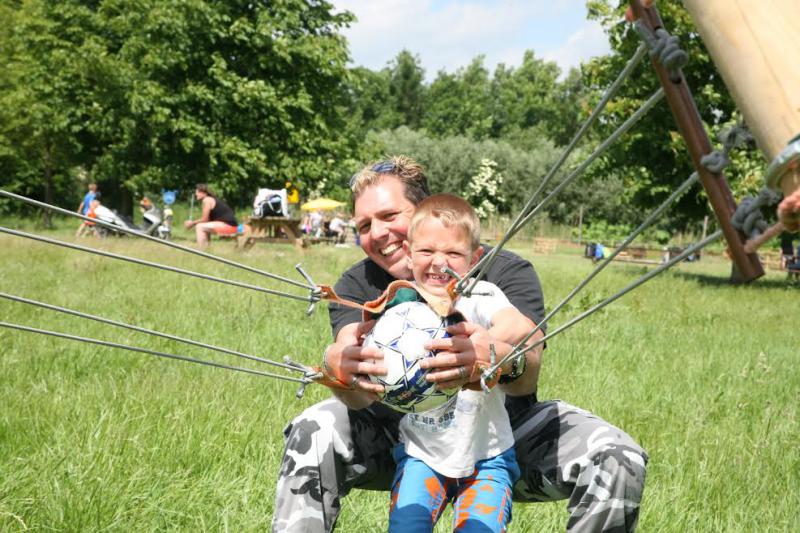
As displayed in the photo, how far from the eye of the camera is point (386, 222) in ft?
10.0

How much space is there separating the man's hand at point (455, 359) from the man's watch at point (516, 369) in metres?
0.19

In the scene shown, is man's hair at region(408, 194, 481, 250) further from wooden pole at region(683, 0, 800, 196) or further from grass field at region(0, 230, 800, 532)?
grass field at region(0, 230, 800, 532)

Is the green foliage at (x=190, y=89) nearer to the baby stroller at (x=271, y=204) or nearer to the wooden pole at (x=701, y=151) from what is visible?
the baby stroller at (x=271, y=204)

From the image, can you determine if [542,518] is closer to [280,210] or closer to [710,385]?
[710,385]

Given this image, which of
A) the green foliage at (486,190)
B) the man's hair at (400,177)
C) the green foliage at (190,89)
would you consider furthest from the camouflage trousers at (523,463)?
the green foliage at (486,190)

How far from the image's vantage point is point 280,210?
21.7 m

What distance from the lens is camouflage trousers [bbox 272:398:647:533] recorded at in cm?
247

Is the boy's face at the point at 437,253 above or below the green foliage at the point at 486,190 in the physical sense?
below

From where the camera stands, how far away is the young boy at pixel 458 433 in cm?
244

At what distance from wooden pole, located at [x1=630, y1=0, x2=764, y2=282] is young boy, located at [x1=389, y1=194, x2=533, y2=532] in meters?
0.97

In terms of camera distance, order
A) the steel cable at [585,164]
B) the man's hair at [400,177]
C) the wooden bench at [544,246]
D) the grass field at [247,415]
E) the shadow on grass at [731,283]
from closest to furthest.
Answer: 1. the steel cable at [585,164]
2. the man's hair at [400,177]
3. the grass field at [247,415]
4. the shadow on grass at [731,283]
5. the wooden bench at [544,246]

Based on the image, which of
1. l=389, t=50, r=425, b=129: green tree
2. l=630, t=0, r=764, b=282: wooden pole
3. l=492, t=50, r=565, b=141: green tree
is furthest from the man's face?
l=389, t=50, r=425, b=129: green tree

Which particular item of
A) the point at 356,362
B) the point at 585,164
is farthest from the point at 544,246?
the point at 585,164

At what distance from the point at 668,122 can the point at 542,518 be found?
15.9 m
